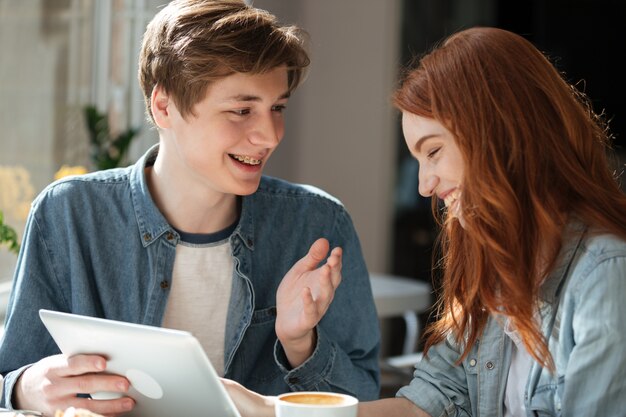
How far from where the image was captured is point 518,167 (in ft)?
4.16

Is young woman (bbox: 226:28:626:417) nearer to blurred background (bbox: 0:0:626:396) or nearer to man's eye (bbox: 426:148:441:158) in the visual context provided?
man's eye (bbox: 426:148:441:158)

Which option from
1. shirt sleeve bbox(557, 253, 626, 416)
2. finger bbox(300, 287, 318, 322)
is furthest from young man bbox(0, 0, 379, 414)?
shirt sleeve bbox(557, 253, 626, 416)

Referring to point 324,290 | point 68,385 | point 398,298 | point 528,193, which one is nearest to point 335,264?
point 324,290

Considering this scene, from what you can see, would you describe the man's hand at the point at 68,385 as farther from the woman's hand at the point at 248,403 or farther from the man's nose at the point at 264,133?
the man's nose at the point at 264,133

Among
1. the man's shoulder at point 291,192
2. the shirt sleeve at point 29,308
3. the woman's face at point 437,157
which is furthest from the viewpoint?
the man's shoulder at point 291,192

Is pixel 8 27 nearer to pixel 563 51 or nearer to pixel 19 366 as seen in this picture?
pixel 19 366

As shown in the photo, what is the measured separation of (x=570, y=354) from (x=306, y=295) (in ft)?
1.28

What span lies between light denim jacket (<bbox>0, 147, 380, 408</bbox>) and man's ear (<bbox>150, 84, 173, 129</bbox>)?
0.09m

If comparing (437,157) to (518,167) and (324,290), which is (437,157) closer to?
(518,167)

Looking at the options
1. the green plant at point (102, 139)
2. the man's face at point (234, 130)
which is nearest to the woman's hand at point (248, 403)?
the man's face at point (234, 130)

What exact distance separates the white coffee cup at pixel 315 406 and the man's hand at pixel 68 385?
23 cm

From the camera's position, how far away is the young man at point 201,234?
1.66m

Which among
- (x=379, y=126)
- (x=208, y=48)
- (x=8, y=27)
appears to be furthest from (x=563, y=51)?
(x=208, y=48)

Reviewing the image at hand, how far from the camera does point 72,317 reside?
3.81 feet
